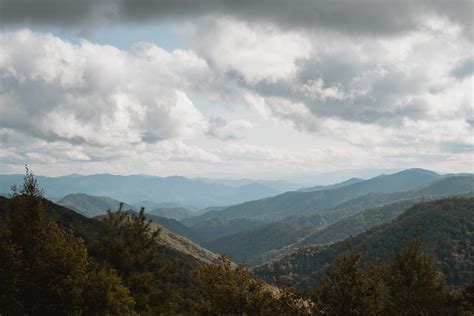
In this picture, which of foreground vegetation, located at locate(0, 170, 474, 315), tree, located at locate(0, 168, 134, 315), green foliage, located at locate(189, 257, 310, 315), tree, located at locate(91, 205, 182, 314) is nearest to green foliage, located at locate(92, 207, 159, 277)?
tree, located at locate(91, 205, 182, 314)

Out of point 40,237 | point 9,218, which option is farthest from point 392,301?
point 9,218

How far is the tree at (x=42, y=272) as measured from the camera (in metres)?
30.4

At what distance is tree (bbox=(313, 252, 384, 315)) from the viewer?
30.7m

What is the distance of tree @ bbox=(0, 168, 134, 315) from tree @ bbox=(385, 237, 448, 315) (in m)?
23.9

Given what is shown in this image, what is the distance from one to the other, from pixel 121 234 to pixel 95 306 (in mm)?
10303

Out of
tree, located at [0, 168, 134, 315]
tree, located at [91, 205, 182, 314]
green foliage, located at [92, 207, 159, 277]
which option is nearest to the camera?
tree, located at [0, 168, 134, 315]

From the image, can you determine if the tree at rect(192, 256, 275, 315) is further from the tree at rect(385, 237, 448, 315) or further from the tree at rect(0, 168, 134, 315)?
the tree at rect(385, 237, 448, 315)

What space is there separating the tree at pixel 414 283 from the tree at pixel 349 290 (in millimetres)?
3578

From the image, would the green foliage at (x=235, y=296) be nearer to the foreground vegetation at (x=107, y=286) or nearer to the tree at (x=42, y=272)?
the foreground vegetation at (x=107, y=286)

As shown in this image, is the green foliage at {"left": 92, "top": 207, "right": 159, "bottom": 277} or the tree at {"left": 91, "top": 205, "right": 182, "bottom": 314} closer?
the tree at {"left": 91, "top": 205, "right": 182, "bottom": 314}

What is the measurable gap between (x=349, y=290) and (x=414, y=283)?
10446 millimetres

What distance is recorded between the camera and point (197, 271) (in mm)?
31984

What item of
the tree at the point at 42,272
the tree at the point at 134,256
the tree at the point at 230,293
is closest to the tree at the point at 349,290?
the tree at the point at 230,293

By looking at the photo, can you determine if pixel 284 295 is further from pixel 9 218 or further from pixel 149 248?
pixel 9 218
